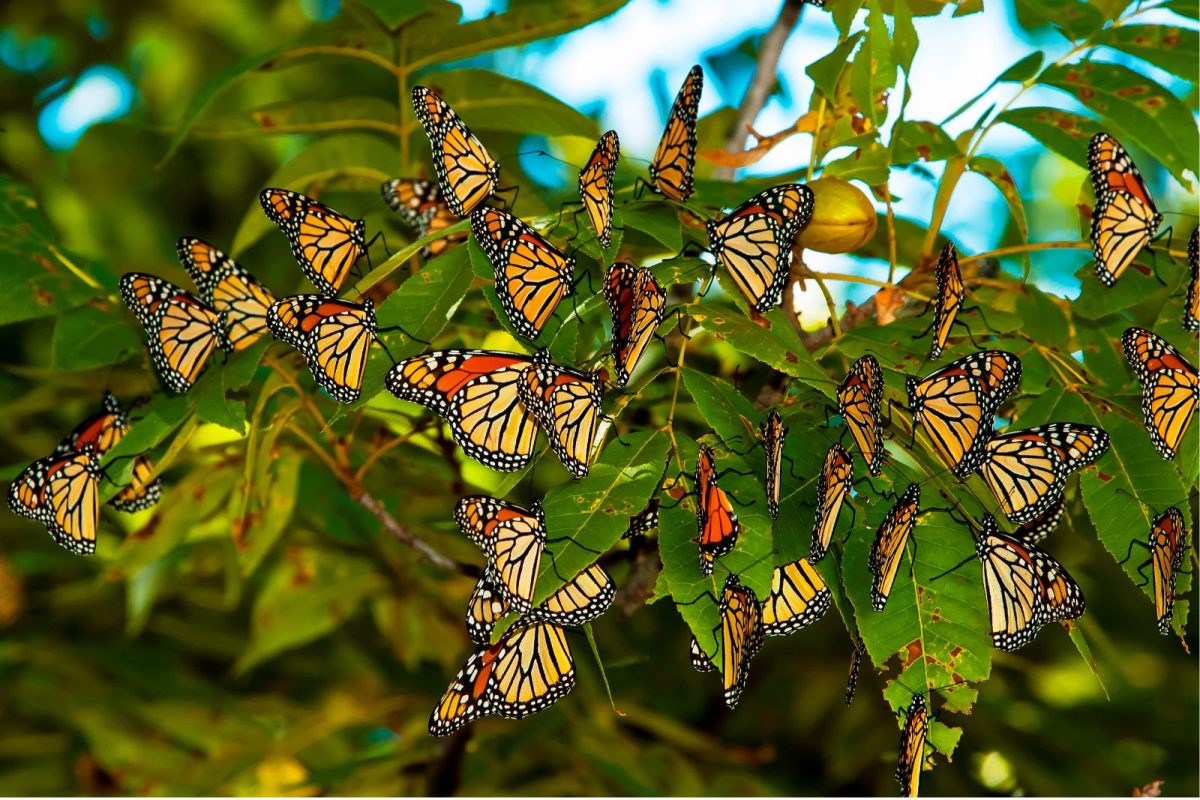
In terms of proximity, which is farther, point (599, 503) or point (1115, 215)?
point (1115, 215)

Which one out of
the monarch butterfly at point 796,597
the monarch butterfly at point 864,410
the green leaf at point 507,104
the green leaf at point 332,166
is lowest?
the monarch butterfly at point 796,597

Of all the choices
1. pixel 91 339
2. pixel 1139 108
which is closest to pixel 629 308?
pixel 1139 108

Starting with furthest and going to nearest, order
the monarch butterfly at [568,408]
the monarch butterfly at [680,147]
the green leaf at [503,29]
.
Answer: the green leaf at [503,29] → the monarch butterfly at [680,147] → the monarch butterfly at [568,408]

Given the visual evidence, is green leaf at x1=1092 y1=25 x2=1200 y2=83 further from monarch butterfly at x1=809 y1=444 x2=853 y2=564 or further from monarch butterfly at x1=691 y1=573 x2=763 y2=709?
monarch butterfly at x1=691 y1=573 x2=763 y2=709

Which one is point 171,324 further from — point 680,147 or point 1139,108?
point 1139,108

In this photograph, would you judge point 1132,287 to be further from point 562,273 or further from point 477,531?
point 477,531

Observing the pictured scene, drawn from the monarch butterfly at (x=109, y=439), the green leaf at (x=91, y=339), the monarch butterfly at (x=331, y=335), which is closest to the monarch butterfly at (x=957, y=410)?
the monarch butterfly at (x=331, y=335)

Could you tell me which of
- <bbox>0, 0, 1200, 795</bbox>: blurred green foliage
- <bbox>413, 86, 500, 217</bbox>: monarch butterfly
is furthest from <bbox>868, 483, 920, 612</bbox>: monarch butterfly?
<bbox>413, 86, 500, 217</bbox>: monarch butterfly

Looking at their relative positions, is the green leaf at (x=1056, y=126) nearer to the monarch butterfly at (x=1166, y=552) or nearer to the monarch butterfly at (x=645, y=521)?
the monarch butterfly at (x=1166, y=552)
